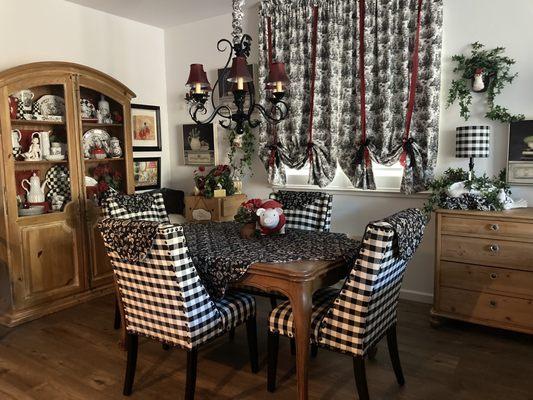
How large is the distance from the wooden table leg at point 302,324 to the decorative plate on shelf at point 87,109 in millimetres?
2865

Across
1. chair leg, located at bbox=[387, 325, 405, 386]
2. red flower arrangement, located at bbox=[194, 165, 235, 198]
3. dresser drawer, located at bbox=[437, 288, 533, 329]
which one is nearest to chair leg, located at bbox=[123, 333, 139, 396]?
chair leg, located at bbox=[387, 325, 405, 386]

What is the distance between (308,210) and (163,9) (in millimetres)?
2557

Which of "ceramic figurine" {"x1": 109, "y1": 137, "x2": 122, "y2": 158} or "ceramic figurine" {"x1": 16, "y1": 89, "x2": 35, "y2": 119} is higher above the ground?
"ceramic figurine" {"x1": 16, "y1": 89, "x2": 35, "y2": 119}

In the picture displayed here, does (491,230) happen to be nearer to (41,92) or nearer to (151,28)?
(41,92)

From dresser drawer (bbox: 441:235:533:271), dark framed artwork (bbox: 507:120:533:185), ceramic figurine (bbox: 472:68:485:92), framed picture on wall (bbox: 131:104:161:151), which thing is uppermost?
ceramic figurine (bbox: 472:68:485:92)

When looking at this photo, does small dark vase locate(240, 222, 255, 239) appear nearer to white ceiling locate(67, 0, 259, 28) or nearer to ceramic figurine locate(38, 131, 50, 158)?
ceramic figurine locate(38, 131, 50, 158)

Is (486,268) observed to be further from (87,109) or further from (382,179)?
(87,109)

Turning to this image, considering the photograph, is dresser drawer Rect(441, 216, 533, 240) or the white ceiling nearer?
dresser drawer Rect(441, 216, 533, 240)

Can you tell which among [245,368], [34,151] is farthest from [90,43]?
[245,368]

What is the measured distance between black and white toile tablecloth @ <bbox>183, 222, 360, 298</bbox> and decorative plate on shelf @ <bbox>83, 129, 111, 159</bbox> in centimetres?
176

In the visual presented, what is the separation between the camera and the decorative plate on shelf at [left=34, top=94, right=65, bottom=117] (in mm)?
3750

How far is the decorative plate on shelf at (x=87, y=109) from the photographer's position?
13.3 ft

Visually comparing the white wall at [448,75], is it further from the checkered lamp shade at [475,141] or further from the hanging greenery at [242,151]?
the checkered lamp shade at [475,141]

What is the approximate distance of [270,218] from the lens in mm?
2773
